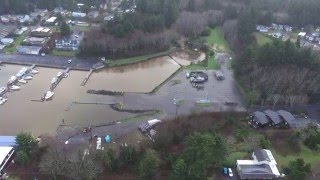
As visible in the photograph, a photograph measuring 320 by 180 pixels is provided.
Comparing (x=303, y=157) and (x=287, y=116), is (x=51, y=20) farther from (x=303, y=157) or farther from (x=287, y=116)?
(x=303, y=157)

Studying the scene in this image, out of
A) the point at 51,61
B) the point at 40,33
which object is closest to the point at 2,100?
the point at 51,61

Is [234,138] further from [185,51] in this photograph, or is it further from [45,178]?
[185,51]

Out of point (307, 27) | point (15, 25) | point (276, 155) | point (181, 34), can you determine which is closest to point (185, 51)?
point (181, 34)

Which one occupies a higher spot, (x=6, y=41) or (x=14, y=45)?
(x=6, y=41)

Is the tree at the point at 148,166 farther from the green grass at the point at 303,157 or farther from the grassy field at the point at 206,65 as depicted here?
the grassy field at the point at 206,65

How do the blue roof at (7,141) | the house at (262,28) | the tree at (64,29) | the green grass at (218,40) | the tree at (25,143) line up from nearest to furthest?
the tree at (25,143)
the blue roof at (7,141)
the tree at (64,29)
the green grass at (218,40)
the house at (262,28)

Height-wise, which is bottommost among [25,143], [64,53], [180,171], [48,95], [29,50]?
[48,95]

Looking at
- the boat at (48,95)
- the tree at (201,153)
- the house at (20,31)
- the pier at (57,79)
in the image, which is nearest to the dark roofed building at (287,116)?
the tree at (201,153)

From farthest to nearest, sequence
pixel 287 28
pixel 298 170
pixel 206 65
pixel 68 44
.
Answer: pixel 287 28, pixel 68 44, pixel 206 65, pixel 298 170
